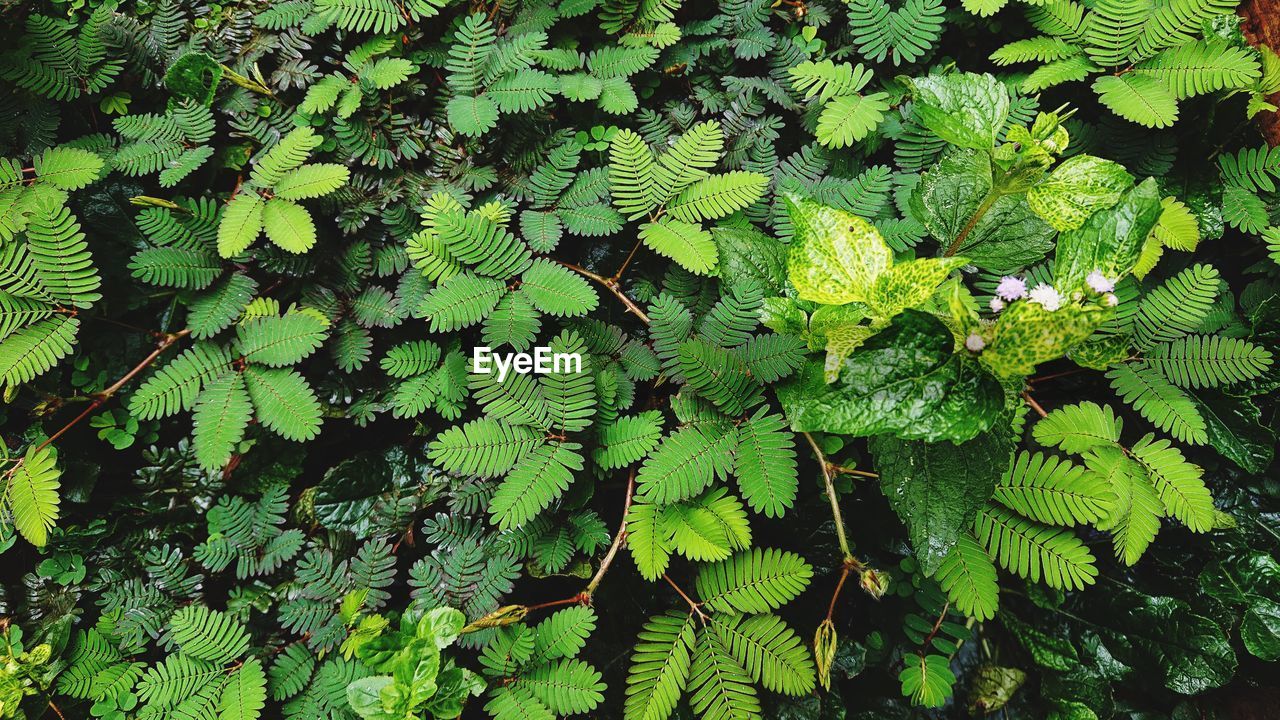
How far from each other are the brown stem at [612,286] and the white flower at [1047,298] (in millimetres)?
926

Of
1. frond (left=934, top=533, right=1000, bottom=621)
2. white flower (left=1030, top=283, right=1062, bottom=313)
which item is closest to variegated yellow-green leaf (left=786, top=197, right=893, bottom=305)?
white flower (left=1030, top=283, right=1062, bottom=313)

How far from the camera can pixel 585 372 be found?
1.64 m

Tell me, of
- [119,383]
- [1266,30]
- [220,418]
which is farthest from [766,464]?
[1266,30]

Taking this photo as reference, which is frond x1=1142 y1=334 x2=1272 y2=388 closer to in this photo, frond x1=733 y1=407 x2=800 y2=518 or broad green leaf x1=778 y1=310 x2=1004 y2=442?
broad green leaf x1=778 y1=310 x2=1004 y2=442

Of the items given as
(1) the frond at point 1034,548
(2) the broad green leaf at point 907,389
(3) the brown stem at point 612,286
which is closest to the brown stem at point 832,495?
(1) the frond at point 1034,548

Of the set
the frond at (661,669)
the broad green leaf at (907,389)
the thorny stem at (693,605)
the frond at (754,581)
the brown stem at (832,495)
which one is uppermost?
the broad green leaf at (907,389)

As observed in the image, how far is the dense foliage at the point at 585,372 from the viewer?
5.10 ft

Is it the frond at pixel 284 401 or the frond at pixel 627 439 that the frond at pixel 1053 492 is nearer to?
the frond at pixel 627 439

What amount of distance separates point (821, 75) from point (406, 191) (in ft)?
4.00

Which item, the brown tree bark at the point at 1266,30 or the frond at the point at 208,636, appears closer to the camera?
the frond at the point at 208,636

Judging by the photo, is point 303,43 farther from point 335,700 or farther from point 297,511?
point 335,700

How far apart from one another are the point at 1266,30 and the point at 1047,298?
1.59m

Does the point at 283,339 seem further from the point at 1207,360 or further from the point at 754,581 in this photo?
the point at 1207,360

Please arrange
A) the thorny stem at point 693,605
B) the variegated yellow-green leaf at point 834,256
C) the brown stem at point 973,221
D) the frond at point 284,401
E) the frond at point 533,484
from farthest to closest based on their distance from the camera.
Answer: the frond at point 284,401, the thorny stem at point 693,605, the frond at point 533,484, the brown stem at point 973,221, the variegated yellow-green leaf at point 834,256
